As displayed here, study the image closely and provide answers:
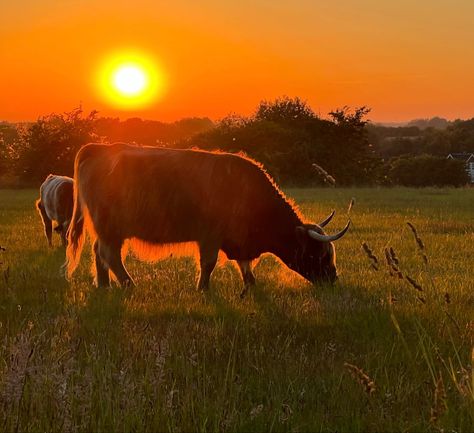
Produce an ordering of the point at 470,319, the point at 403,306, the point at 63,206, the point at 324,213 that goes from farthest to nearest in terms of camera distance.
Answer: the point at 324,213 < the point at 63,206 < the point at 403,306 < the point at 470,319

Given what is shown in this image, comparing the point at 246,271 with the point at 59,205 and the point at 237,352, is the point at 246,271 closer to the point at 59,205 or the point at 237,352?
the point at 237,352

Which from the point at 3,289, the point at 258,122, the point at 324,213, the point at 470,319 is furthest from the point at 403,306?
the point at 258,122

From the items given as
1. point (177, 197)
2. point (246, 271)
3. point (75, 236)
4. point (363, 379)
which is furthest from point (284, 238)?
point (363, 379)

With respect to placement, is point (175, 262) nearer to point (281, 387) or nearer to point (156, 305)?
point (156, 305)

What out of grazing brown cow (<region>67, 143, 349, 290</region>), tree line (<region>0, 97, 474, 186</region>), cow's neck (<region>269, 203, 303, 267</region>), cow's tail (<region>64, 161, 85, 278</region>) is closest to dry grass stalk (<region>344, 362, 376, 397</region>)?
grazing brown cow (<region>67, 143, 349, 290</region>)

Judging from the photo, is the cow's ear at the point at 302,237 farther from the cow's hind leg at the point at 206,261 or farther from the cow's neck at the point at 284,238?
the cow's hind leg at the point at 206,261

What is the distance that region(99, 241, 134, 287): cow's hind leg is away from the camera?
7.66 meters

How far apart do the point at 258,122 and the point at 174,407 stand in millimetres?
43366

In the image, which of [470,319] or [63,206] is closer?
[470,319]

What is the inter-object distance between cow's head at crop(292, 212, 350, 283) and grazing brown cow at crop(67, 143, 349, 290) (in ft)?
0.04

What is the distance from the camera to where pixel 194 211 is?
7496 millimetres

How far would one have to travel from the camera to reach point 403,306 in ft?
20.2

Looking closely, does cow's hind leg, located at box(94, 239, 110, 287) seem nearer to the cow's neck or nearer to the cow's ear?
the cow's neck

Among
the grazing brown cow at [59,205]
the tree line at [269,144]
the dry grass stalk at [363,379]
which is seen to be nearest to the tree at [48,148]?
the tree line at [269,144]
